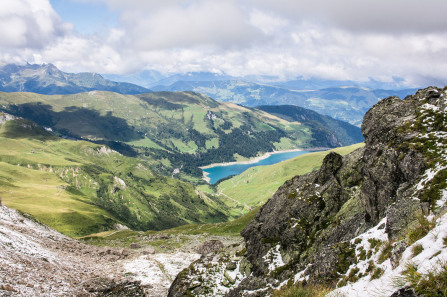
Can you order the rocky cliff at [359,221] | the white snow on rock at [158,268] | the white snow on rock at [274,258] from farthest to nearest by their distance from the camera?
1. the white snow on rock at [158,268]
2. the white snow on rock at [274,258]
3. the rocky cliff at [359,221]

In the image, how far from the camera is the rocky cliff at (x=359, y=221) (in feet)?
49.7

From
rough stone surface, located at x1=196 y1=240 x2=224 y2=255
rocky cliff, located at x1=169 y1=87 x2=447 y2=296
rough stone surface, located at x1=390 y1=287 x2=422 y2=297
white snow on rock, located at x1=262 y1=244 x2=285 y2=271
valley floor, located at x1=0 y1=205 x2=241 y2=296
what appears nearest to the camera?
rough stone surface, located at x1=390 y1=287 x2=422 y2=297

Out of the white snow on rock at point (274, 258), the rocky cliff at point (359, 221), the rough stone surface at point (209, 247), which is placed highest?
the rocky cliff at point (359, 221)

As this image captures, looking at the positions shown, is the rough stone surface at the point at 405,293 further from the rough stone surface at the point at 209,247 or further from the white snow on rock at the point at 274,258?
the rough stone surface at the point at 209,247

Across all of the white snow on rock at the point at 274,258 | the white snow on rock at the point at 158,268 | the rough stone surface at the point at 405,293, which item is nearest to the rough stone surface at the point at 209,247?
the white snow on rock at the point at 158,268

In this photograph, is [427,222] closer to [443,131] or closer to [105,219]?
[443,131]

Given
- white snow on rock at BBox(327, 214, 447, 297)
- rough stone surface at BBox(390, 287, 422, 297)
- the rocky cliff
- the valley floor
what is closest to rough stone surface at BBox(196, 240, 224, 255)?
the valley floor

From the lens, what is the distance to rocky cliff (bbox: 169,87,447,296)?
15137 millimetres

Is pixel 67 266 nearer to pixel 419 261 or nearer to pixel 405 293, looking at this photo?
pixel 405 293

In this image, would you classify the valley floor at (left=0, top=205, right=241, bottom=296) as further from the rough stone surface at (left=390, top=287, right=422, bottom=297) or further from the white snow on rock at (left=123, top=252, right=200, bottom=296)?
the rough stone surface at (left=390, top=287, right=422, bottom=297)

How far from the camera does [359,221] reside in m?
25.8

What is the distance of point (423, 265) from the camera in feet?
34.8

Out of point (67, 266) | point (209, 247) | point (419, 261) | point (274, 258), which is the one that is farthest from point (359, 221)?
point (209, 247)

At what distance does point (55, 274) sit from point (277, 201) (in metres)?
34.1
